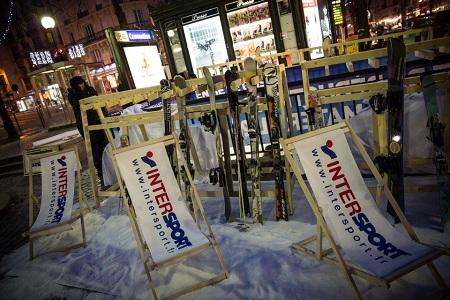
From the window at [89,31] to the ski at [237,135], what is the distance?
4430 centimetres

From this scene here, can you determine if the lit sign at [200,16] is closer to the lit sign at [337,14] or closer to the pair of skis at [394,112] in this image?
the lit sign at [337,14]

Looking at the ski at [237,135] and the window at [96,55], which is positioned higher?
the window at [96,55]

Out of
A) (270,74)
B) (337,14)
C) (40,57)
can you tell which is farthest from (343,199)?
(40,57)

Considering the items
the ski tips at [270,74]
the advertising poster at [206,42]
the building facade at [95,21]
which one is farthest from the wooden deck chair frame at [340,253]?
the building facade at [95,21]

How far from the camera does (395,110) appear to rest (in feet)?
9.80

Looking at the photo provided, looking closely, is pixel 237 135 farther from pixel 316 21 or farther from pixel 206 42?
pixel 206 42

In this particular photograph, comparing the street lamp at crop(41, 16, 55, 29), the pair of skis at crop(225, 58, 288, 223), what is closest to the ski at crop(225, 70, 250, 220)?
the pair of skis at crop(225, 58, 288, 223)

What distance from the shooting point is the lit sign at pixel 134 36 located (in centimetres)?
1095

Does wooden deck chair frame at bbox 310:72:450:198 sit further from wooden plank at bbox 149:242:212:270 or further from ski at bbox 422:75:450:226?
wooden plank at bbox 149:242:212:270

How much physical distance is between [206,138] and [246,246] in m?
2.44

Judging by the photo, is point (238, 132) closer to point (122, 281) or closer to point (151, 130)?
point (122, 281)

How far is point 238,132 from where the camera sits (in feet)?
12.2

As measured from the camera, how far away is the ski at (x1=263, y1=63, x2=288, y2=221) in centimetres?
350

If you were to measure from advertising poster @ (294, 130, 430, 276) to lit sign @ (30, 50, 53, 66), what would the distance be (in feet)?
72.6
